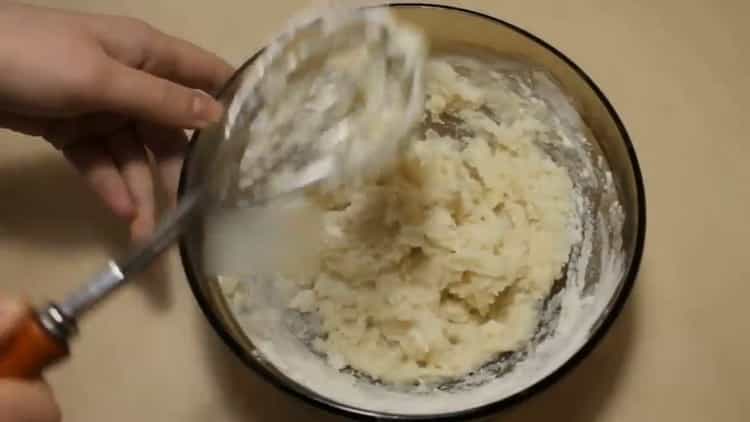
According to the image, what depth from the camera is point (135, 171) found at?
1049 millimetres

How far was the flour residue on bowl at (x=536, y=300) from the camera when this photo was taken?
93cm

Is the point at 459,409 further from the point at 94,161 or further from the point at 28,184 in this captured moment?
the point at 28,184

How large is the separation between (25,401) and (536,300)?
0.56 m

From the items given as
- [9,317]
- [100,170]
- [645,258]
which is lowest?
[100,170]

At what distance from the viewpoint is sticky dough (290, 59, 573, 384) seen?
3.24 ft

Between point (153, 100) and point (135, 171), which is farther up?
point (153, 100)

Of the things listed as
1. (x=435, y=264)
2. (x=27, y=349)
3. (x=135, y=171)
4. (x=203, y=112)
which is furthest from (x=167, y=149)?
(x=27, y=349)

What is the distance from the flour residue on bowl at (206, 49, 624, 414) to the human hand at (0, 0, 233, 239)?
139 mm

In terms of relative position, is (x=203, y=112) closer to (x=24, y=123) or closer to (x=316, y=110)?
(x=316, y=110)

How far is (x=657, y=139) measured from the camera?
3.70 ft

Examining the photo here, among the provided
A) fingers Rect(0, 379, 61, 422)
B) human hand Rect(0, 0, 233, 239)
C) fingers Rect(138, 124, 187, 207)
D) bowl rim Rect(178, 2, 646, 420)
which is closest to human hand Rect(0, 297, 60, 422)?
fingers Rect(0, 379, 61, 422)

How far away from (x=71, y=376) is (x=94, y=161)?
25 centimetres

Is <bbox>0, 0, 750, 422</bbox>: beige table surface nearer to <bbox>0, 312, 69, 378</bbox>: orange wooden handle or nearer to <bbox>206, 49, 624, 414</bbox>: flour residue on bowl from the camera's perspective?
<bbox>206, 49, 624, 414</bbox>: flour residue on bowl

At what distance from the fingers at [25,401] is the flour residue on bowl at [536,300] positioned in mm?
244
